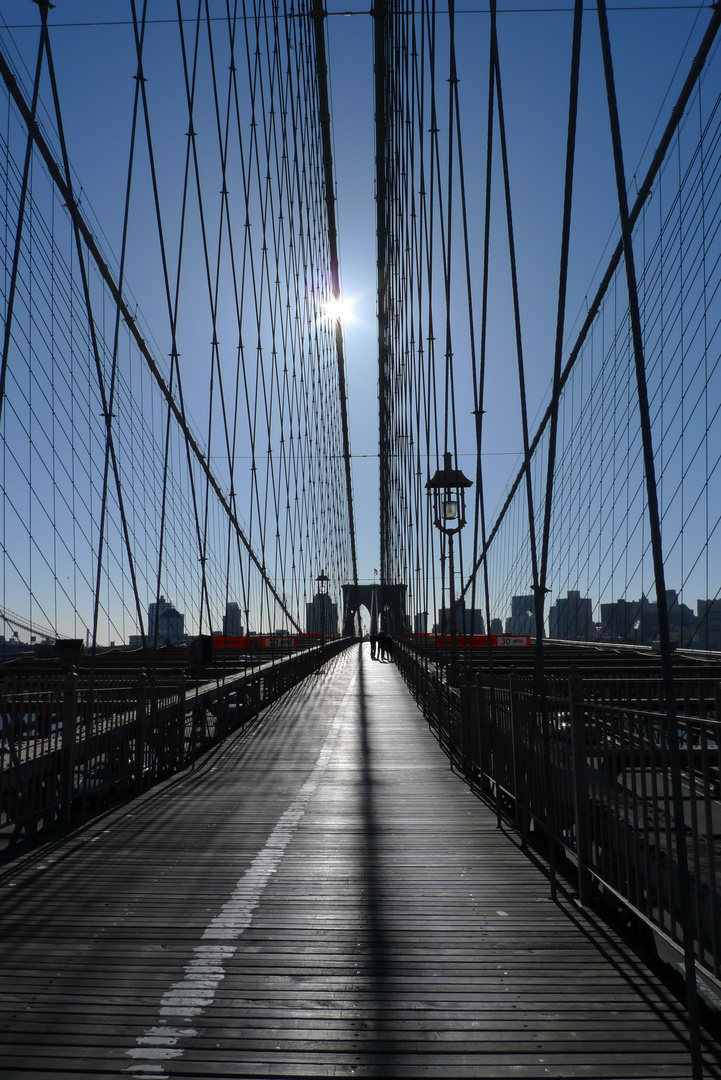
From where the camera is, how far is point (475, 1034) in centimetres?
→ 212

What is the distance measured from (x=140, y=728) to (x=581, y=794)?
3.47m

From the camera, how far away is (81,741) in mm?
4945

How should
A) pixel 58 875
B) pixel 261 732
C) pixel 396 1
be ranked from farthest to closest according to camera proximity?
pixel 396 1, pixel 261 732, pixel 58 875

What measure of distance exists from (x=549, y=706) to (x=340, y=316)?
31.4 m

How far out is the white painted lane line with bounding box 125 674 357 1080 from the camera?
2012mm

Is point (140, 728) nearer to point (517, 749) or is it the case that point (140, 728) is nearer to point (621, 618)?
point (517, 749)

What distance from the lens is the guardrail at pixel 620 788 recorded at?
2.17 meters

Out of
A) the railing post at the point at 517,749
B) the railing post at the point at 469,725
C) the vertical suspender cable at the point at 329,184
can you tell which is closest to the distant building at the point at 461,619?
the railing post at the point at 469,725

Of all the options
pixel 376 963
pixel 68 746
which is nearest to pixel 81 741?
pixel 68 746

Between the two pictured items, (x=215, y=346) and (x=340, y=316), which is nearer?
(x=215, y=346)

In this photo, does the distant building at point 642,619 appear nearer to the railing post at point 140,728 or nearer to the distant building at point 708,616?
the distant building at point 708,616

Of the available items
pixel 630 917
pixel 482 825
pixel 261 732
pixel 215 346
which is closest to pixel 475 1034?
pixel 630 917

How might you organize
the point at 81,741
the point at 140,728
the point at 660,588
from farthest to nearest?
the point at 140,728 → the point at 81,741 → the point at 660,588

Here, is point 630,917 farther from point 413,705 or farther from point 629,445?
point 629,445
